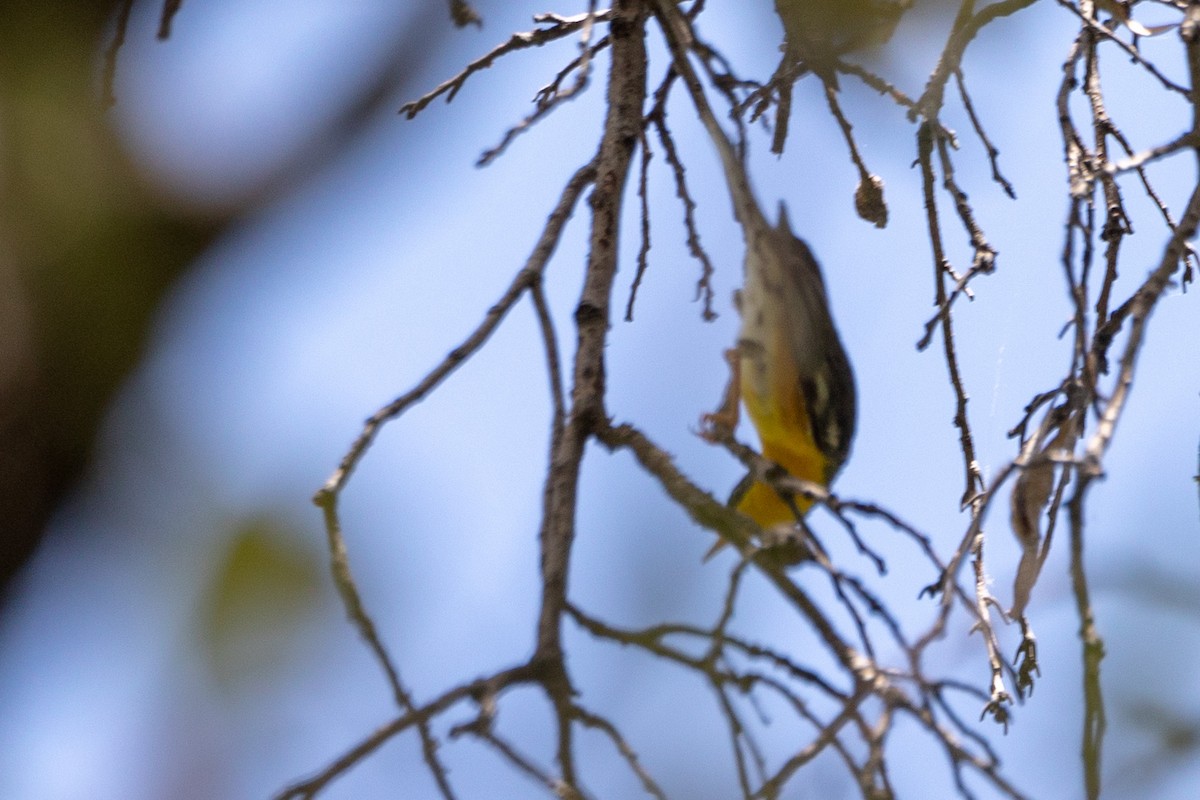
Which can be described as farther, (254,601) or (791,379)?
(791,379)

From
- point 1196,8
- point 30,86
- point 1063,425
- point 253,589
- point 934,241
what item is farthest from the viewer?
point 934,241

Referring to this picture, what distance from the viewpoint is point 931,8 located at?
188cm

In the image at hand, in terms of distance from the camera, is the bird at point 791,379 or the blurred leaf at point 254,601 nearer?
the blurred leaf at point 254,601

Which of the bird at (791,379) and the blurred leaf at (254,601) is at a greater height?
the bird at (791,379)

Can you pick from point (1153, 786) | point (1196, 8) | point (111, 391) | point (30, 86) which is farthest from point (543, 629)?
point (1196, 8)

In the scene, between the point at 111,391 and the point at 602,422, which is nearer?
the point at 111,391

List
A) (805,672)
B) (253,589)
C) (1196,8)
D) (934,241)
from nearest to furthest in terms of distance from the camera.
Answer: (253,589), (805,672), (1196,8), (934,241)

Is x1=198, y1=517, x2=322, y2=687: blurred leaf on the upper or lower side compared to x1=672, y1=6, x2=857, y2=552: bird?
lower

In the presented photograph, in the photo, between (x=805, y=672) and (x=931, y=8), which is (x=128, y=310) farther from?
(x=931, y=8)

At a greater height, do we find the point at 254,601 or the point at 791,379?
the point at 791,379

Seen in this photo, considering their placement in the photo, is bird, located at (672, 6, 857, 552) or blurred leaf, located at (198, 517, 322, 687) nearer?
blurred leaf, located at (198, 517, 322, 687)

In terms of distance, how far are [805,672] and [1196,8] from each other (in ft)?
3.97

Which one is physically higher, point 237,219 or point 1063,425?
point 237,219

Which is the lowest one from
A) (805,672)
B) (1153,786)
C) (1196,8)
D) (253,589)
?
(1153,786)
